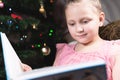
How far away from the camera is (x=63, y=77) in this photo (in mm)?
942

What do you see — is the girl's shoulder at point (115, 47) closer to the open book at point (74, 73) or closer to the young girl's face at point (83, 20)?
the young girl's face at point (83, 20)

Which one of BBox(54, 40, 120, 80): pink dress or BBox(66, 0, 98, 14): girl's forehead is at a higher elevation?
BBox(66, 0, 98, 14): girl's forehead

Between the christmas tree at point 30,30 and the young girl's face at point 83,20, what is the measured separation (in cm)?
23

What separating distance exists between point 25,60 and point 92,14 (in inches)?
19.4

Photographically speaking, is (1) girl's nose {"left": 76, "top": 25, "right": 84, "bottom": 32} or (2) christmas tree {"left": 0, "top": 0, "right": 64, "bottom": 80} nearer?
(1) girl's nose {"left": 76, "top": 25, "right": 84, "bottom": 32}

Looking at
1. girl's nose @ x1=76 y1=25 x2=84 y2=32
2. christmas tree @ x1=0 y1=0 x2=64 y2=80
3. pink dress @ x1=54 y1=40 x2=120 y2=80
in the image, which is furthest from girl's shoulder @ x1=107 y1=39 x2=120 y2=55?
christmas tree @ x1=0 y1=0 x2=64 y2=80

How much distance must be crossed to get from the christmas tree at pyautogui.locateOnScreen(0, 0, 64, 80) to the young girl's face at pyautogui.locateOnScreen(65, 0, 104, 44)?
23 cm

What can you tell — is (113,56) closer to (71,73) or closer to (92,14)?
(92,14)

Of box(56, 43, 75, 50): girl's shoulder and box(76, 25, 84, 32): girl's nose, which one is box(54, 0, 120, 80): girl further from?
box(56, 43, 75, 50): girl's shoulder

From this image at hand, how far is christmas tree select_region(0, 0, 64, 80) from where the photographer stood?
160 centimetres

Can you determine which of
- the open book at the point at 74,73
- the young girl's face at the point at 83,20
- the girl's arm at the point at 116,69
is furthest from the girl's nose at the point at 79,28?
the open book at the point at 74,73

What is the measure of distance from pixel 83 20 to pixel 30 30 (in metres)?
0.36

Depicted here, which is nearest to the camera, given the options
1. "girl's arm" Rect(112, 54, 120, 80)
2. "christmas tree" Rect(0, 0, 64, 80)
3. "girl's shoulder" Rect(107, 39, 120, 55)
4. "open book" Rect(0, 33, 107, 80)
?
"open book" Rect(0, 33, 107, 80)

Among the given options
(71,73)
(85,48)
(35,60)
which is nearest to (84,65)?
(71,73)
